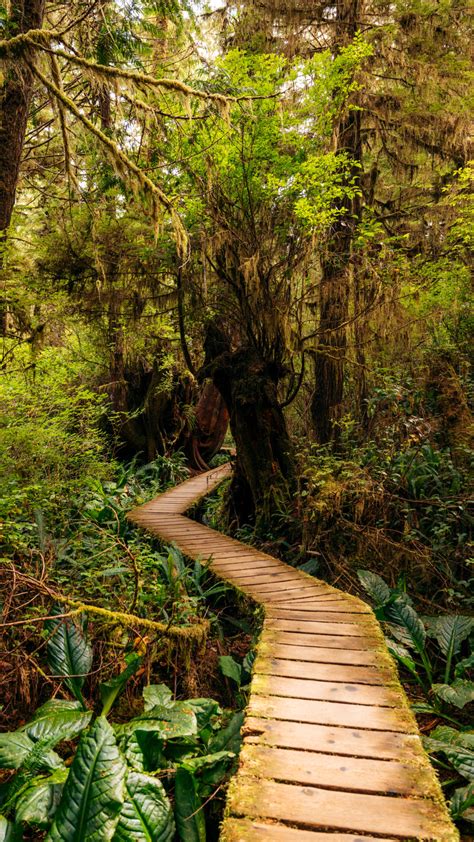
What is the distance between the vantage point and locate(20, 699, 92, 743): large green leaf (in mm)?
2764

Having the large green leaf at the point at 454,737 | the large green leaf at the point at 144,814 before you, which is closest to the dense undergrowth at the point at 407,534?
the large green leaf at the point at 454,737

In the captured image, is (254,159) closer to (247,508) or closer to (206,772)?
(247,508)

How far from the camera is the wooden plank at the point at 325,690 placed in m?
2.76

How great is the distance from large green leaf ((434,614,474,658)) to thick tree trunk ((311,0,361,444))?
3290mm

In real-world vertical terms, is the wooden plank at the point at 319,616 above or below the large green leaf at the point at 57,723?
above

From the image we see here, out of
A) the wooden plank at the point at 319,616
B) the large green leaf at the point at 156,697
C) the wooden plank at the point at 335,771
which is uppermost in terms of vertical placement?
the wooden plank at the point at 335,771

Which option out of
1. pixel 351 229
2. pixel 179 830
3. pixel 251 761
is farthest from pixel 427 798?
pixel 351 229

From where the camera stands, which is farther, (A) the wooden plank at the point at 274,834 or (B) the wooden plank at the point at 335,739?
(B) the wooden plank at the point at 335,739

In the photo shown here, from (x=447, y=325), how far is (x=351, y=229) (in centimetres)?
225

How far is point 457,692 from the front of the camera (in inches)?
132

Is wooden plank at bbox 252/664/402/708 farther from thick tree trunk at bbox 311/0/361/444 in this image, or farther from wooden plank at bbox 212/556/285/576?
thick tree trunk at bbox 311/0/361/444

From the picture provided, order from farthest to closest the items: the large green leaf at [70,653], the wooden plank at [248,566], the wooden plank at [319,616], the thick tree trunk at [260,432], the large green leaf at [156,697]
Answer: the thick tree trunk at [260,432] < the wooden plank at [248,566] < the wooden plank at [319,616] < the large green leaf at [70,653] < the large green leaf at [156,697]

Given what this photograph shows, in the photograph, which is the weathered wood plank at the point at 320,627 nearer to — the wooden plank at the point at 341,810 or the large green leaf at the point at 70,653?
the large green leaf at the point at 70,653

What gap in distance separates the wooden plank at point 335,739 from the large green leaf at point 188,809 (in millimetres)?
448
